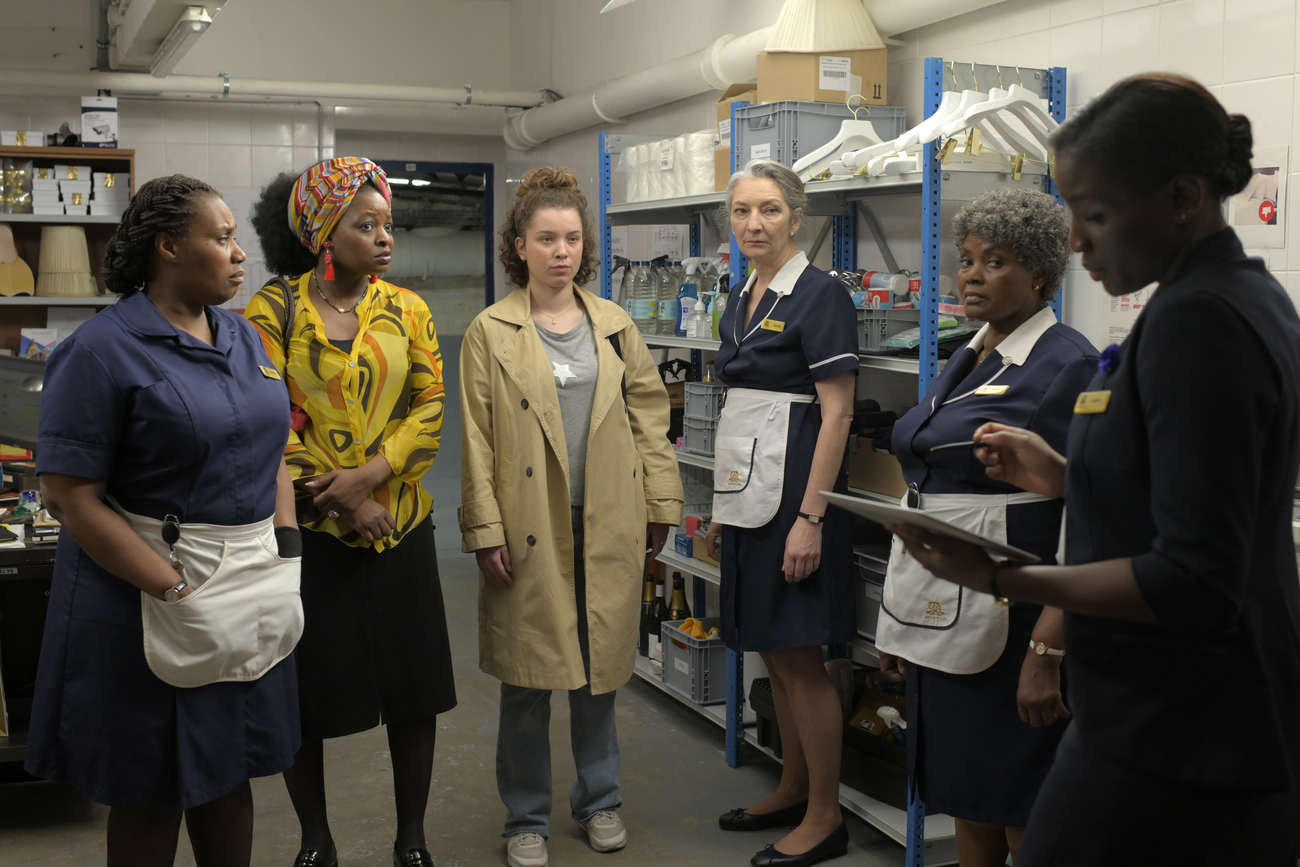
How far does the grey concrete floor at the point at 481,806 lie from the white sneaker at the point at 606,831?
0.10ft

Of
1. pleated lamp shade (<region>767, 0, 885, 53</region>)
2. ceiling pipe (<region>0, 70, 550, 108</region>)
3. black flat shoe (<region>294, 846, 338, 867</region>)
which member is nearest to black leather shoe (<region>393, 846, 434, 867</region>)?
black flat shoe (<region>294, 846, 338, 867</region>)

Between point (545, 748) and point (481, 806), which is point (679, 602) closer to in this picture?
point (481, 806)

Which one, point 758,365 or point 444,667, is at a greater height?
point 758,365

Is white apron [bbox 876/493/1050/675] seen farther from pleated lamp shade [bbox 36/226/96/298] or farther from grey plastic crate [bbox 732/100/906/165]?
pleated lamp shade [bbox 36/226/96/298]

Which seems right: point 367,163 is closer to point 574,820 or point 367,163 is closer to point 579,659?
point 579,659

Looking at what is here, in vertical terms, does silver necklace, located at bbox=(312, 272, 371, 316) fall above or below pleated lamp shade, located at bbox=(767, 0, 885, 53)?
below

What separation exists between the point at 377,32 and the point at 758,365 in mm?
5106

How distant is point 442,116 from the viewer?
7484mm

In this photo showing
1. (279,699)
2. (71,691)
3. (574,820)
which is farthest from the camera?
(574,820)

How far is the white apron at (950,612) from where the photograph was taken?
2.36 m

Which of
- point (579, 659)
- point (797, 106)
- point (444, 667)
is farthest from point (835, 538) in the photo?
point (797, 106)

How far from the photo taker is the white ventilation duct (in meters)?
3.65

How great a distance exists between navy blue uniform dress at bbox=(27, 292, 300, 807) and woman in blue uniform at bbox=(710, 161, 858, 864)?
4.74 ft

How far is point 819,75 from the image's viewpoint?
3602 mm
